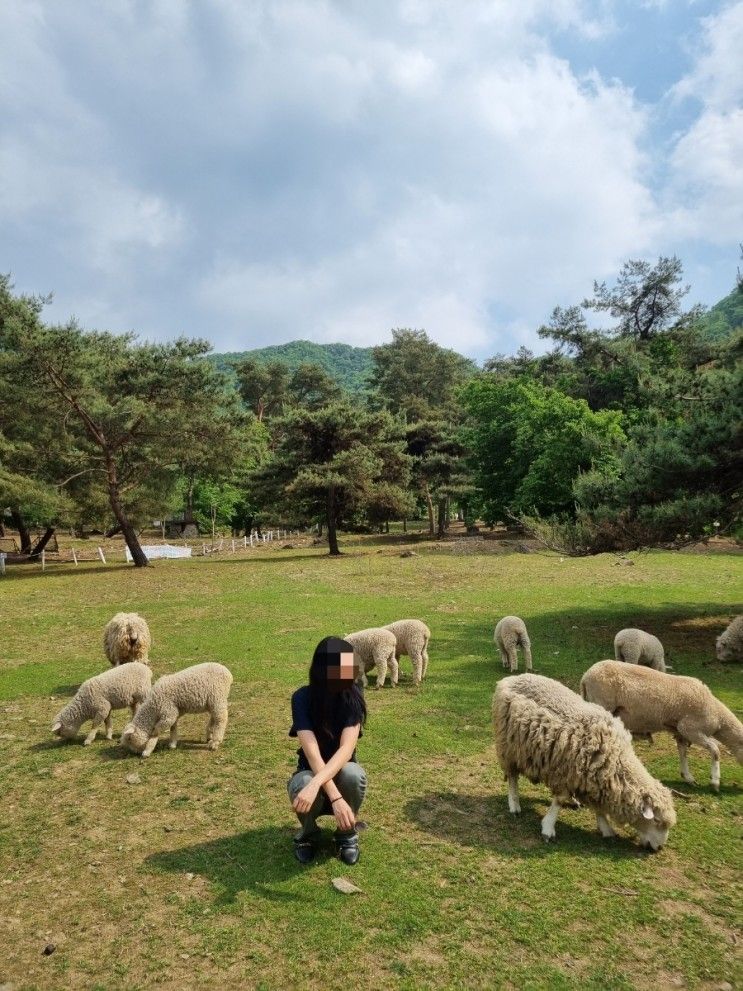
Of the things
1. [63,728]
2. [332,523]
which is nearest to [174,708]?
[63,728]

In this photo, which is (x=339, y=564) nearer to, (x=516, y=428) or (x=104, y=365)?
(x=104, y=365)

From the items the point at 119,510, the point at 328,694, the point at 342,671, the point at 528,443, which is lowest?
the point at 328,694

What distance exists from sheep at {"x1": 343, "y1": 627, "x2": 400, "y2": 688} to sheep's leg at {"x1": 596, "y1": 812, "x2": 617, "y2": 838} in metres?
5.00

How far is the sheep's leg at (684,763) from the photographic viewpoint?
6.29 metres

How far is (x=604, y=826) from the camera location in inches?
203

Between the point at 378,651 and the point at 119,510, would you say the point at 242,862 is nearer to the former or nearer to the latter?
the point at 378,651

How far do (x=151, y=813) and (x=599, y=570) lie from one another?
22.4 metres

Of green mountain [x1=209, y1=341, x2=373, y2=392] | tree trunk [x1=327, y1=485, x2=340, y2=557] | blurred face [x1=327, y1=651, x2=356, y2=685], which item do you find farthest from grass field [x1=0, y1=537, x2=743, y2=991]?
green mountain [x1=209, y1=341, x2=373, y2=392]

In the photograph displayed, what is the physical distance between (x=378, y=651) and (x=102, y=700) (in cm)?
419

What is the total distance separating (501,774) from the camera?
641 cm

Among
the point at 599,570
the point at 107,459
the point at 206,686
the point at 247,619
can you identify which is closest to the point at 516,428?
the point at 599,570

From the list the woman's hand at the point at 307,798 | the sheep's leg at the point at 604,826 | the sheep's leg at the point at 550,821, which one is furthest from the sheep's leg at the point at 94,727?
the sheep's leg at the point at 604,826

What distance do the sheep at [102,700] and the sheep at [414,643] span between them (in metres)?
4.24

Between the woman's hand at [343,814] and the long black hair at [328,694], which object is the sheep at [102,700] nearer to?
the long black hair at [328,694]
